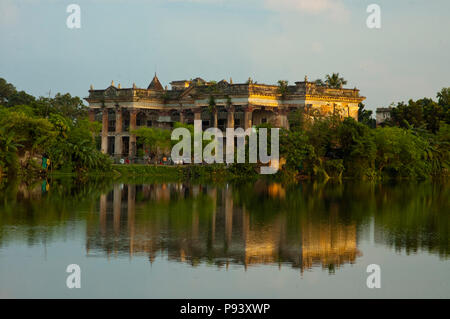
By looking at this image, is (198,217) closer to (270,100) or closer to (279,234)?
(279,234)

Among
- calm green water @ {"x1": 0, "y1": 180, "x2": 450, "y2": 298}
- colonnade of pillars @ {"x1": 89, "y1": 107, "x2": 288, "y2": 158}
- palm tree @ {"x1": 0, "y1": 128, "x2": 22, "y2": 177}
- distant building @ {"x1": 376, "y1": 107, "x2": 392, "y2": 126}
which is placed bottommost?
calm green water @ {"x1": 0, "y1": 180, "x2": 450, "y2": 298}

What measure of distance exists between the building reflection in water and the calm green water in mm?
35

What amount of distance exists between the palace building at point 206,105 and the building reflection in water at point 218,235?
3483cm

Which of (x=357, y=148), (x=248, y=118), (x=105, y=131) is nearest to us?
(x=357, y=148)

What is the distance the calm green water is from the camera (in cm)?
1452

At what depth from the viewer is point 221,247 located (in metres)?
19.2

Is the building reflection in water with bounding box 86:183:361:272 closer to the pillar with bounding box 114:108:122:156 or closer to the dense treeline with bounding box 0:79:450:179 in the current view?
the dense treeline with bounding box 0:79:450:179

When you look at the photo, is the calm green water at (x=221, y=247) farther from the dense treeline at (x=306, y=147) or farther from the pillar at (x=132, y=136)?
the pillar at (x=132, y=136)

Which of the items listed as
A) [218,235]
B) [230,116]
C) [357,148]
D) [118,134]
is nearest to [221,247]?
[218,235]

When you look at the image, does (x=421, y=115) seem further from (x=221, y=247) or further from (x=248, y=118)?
(x=221, y=247)

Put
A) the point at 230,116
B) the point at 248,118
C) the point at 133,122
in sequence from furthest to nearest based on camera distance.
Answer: the point at 133,122 < the point at 230,116 < the point at 248,118

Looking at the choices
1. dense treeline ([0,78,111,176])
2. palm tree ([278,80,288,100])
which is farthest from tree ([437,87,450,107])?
dense treeline ([0,78,111,176])

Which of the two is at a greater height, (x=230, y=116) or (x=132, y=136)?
Result: (x=230, y=116)

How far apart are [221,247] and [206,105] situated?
4878 cm
